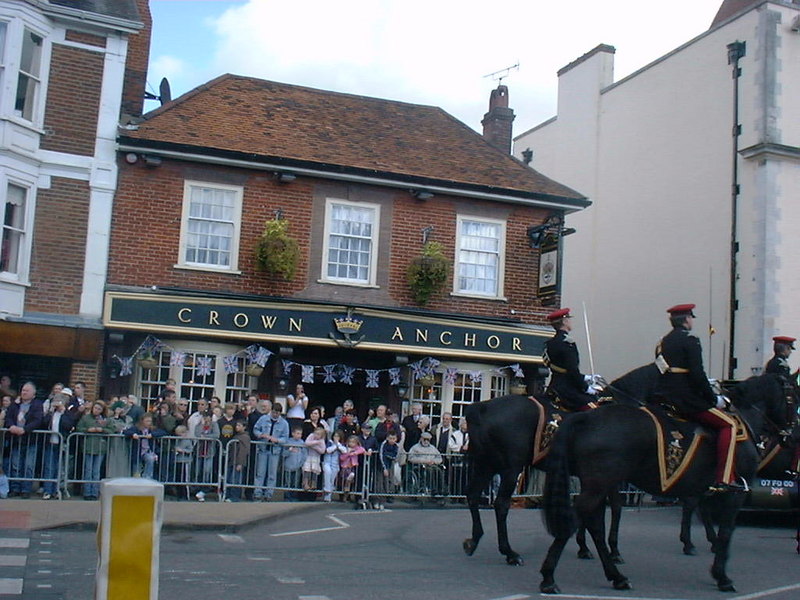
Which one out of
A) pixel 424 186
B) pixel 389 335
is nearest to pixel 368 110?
pixel 424 186

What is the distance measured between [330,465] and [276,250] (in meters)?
5.34

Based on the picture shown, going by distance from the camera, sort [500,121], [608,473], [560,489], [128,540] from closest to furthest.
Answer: [128,540]
[560,489]
[608,473]
[500,121]

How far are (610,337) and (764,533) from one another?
15263mm

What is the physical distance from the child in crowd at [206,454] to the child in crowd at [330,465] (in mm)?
1796

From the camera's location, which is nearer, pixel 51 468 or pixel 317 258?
pixel 51 468

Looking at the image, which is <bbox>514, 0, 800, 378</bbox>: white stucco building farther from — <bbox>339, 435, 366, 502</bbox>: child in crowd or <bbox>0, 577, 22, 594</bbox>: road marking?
<bbox>0, 577, 22, 594</bbox>: road marking

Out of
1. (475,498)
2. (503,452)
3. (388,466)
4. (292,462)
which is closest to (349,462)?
(388,466)

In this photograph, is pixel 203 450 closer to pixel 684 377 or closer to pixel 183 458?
pixel 183 458

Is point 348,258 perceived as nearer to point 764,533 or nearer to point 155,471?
point 155,471

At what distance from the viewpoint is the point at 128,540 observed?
4.86 m

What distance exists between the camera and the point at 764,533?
1440 cm

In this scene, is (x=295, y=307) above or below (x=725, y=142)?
below

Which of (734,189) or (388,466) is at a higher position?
(734,189)

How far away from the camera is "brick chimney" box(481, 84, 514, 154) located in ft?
89.7
